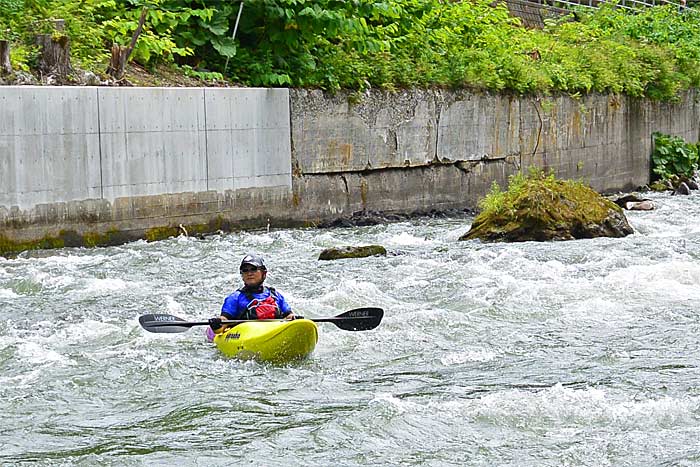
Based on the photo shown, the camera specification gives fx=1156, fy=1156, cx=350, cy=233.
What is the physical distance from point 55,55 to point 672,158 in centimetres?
1432

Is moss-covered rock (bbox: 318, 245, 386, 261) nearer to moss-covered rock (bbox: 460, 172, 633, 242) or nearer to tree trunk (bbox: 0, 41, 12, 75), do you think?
moss-covered rock (bbox: 460, 172, 633, 242)

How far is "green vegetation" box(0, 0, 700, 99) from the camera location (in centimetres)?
1545

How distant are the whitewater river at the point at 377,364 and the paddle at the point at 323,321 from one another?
0.13 meters

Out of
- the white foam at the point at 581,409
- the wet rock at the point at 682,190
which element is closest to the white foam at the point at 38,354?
the white foam at the point at 581,409

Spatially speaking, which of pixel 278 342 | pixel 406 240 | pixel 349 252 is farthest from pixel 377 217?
pixel 278 342

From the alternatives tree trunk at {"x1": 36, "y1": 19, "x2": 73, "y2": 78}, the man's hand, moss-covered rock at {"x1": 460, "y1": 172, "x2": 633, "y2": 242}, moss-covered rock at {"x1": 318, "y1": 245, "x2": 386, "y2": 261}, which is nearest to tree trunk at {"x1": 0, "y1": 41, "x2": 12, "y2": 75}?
tree trunk at {"x1": 36, "y1": 19, "x2": 73, "y2": 78}

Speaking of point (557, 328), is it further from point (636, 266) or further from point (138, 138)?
point (138, 138)

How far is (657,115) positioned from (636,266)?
12821 millimetres

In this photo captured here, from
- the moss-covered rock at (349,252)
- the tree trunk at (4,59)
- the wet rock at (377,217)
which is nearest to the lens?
the moss-covered rock at (349,252)

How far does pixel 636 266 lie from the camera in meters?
11.9

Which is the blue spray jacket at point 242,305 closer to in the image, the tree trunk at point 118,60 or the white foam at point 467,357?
the white foam at point 467,357

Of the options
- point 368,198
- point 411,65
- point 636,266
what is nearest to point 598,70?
point 411,65

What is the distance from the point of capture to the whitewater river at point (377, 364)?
6.32m

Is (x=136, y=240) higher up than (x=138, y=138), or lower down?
lower down
